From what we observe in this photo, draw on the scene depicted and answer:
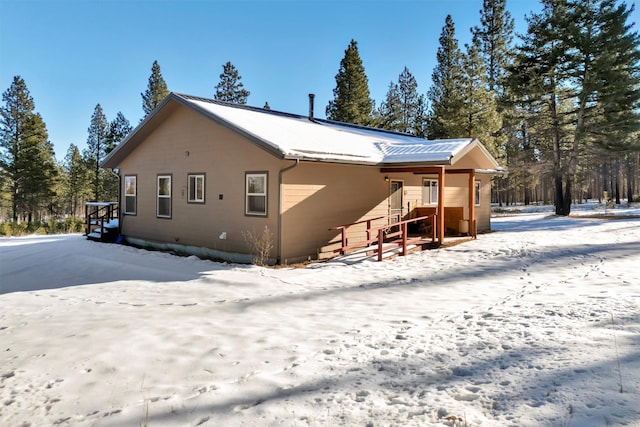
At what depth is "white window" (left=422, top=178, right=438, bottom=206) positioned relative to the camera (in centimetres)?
1524

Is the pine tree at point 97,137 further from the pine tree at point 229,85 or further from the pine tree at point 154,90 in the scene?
the pine tree at point 229,85

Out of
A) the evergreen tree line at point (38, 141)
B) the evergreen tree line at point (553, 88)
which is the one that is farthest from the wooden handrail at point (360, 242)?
the evergreen tree line at point (38, 141)

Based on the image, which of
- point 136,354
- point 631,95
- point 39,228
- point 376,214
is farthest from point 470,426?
point 631,95

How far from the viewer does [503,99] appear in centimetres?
2631

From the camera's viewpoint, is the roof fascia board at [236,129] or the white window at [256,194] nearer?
the roof fascia board at [236,129]

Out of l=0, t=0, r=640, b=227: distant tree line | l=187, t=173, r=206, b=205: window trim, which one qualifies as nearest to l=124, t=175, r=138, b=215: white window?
l=187, t=173, r=206, b=205: window trim

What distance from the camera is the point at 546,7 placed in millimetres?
25062

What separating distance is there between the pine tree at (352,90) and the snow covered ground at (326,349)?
79.1 ft

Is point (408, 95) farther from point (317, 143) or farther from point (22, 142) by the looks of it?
point (22, 142)

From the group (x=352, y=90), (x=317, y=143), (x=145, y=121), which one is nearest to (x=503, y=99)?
(x=352, y=90)

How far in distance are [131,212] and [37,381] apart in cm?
1162

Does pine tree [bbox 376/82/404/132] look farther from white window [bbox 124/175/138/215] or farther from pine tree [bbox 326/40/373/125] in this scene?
white window [bbox 124/175/138/215]

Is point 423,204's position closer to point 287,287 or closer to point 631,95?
point 287,287

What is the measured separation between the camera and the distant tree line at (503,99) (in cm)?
2278
